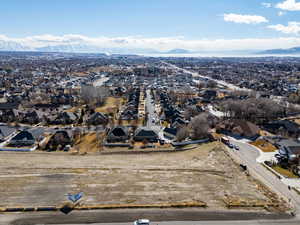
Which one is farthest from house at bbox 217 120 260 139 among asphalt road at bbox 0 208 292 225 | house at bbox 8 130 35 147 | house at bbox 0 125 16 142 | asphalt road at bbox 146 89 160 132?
house at bbox 0 125 16 142

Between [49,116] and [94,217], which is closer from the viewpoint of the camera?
[94,217]

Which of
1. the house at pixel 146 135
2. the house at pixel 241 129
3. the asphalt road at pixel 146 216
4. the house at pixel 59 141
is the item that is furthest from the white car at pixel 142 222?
the house at pixel 241 129

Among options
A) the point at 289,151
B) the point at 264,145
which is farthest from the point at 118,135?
the point at 289,151

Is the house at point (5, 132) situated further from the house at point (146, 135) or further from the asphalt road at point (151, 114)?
the asphalt road at point (151, 114)

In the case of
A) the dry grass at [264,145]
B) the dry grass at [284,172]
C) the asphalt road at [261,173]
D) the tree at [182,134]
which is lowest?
the asphalt road at [261,173]

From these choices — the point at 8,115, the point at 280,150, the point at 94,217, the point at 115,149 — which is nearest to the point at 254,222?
the point at 94,217

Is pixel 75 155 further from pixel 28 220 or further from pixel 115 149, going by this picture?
pixel 28 220

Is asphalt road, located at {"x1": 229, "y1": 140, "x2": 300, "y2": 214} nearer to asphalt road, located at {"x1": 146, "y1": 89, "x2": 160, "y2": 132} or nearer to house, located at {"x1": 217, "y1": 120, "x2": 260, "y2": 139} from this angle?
house, located at {"x1": 217, "y1": 120, "x2": 260, "y2": 139}

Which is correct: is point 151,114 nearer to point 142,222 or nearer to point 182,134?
point 182,134
